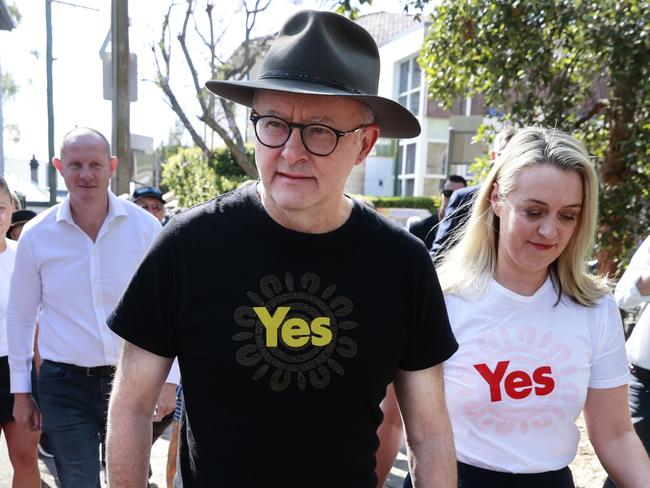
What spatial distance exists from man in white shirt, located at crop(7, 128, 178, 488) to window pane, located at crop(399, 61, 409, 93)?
31.4 metres

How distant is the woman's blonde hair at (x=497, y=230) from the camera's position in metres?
2.34

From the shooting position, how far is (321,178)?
5.57 feet

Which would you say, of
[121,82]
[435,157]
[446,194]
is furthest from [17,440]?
[435,157]

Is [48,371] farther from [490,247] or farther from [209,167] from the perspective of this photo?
[209,167]

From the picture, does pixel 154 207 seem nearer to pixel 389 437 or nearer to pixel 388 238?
pixel 389 437

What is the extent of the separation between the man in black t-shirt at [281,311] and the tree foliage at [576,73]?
4.91 meters

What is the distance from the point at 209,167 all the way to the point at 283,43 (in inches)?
Answer: 910

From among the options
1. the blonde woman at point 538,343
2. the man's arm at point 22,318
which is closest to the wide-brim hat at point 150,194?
the man's arm at point 22,318

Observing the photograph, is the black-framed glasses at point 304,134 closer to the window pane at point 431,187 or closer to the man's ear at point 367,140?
the man's ear at point 367,140

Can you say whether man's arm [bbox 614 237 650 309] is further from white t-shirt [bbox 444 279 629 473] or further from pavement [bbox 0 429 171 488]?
pavement [bbox 0 429 171 488]

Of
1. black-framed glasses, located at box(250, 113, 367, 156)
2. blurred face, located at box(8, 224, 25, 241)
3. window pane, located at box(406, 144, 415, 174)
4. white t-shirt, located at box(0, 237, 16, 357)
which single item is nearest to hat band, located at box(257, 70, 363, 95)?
black-framed glasses, located at box(250, 113, 367, 156)

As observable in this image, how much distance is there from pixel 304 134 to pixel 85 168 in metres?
2.28

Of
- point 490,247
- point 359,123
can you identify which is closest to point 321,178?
point 359,123

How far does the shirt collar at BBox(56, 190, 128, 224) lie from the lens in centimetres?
351
